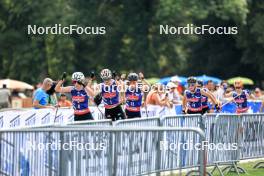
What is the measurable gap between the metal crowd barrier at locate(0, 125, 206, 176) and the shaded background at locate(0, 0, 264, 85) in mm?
37298

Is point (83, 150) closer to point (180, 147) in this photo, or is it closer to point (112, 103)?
point (180, 147)

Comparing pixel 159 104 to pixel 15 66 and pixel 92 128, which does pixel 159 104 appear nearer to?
pixel 92 128

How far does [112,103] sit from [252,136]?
12.2 feet

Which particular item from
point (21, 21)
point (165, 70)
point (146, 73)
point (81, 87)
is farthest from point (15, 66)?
point (81, 87)

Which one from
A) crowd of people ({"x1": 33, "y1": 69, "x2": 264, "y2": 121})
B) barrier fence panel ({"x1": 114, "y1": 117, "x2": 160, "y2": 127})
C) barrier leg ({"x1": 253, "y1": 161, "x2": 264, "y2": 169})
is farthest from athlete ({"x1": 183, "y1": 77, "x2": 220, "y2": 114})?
barrier fence panel ({"x1": 114, "y1": 117, "x2": 160, "y2": 127})

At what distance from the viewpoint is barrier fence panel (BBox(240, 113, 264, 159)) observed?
1711cm

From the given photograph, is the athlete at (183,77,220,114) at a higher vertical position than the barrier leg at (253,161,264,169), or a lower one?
higher

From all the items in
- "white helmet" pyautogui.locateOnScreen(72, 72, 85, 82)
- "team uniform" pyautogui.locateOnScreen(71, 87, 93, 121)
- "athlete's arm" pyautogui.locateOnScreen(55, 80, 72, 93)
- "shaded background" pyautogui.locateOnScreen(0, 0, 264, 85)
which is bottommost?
"team uniform" pyautogui.locateOnScreen(71, 87, 93, 121)

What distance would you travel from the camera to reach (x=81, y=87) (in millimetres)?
18172

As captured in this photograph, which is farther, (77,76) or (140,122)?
(77,76)

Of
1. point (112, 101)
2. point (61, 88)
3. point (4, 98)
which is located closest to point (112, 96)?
point (112, 101)

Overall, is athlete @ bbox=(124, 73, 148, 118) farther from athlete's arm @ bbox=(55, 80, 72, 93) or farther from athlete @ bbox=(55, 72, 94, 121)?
athlete's arm @ bbox=(55, 80, 72, 93)

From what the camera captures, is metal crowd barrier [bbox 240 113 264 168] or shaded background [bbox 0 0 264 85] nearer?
metal crowd barrier [bbox 240 113 264 168]

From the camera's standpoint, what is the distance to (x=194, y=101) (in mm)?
20266
